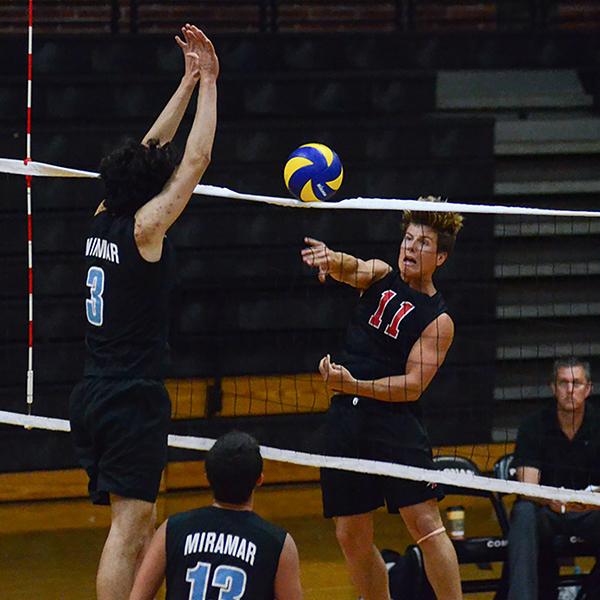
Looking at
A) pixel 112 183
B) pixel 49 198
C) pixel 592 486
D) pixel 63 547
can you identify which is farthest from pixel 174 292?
pixel 112 183

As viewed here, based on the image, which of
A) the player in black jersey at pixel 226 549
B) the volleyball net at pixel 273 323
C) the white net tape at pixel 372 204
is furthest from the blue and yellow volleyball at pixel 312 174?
the volleyball net at pixel 273 323

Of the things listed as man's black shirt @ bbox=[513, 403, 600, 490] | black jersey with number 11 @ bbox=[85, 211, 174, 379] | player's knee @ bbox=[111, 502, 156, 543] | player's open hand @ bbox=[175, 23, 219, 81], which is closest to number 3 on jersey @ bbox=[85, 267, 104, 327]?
black jersey with number 11 @ bbox=[85, 211, 174, 379]

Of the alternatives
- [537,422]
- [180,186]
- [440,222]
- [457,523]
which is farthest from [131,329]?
[537,422]

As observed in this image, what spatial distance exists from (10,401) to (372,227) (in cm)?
253

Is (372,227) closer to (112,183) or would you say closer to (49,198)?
(49,198)

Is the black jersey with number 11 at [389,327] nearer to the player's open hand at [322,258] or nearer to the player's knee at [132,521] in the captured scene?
the player's open hand at [322,258]

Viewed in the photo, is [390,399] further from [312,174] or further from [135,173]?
[135,173]

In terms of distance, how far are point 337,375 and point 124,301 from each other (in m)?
1.01

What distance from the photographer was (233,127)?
9531 mm

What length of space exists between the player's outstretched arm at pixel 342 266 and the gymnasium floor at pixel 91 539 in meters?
1.88

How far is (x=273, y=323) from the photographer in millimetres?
9547

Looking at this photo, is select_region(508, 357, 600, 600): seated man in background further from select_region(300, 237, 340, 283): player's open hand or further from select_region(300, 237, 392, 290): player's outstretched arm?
select_region(300, 237, 340, 283): player's open hand

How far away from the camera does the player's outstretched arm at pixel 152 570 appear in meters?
4.34

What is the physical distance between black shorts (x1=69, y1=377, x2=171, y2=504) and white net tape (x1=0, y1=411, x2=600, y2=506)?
3.16 ft
